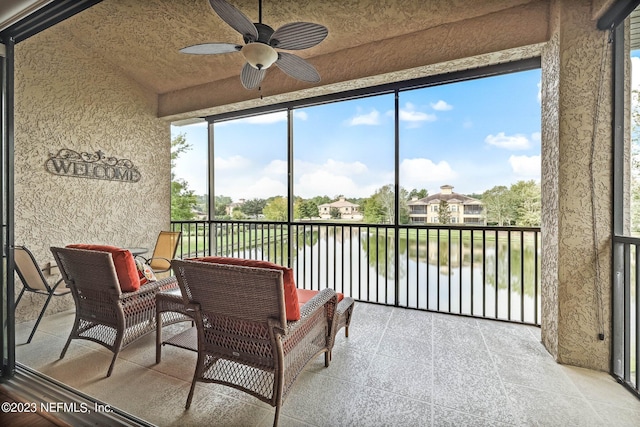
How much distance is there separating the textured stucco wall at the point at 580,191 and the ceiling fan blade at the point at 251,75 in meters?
2.32

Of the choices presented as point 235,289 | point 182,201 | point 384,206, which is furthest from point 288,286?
point 182,201

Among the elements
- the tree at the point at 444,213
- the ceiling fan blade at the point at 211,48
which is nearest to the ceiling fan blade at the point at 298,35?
the ceiling fan blade at the point at 211,48

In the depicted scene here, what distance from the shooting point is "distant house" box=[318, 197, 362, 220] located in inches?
140

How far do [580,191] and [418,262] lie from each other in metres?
1.66

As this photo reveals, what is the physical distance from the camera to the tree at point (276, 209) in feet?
13.1

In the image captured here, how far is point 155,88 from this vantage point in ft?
13.2

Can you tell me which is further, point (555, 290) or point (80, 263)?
point (555, 290)

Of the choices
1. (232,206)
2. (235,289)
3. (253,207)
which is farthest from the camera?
(232,206)

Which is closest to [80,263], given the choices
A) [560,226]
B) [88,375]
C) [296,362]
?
[88,375]

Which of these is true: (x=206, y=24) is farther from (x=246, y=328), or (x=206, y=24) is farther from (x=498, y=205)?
(x=498, y=205)

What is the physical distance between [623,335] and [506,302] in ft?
3.34

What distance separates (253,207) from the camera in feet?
14.0

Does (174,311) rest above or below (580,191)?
below

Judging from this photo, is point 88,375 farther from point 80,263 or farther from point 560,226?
point 560,226
